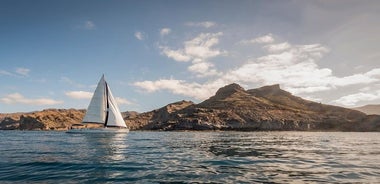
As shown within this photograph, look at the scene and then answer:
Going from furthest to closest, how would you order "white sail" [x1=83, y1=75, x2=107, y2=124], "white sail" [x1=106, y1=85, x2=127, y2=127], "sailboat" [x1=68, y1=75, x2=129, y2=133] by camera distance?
1. "white sail" [x1=106, y1=85, x2=127, y2=127]
2. "sailboat" [x1=68, y1=75, x2=129, y2=133]
3. "white sail" [x1=83, y1=75, x2=107, y2=124]

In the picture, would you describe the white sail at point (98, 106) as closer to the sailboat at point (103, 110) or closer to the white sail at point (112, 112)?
the sailboat at point (103, 110)

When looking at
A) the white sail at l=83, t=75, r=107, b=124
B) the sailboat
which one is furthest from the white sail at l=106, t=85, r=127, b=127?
the white sail at l=83, t=75, r=107, b=124

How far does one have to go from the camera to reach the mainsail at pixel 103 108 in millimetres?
101125

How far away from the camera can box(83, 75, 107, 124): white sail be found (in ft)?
331

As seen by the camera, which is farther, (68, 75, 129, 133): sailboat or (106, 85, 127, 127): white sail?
(106, 85, 127, 127): white sail

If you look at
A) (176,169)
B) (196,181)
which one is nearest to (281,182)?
(196,181)

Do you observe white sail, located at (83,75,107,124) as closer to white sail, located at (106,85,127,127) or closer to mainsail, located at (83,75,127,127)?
mainsail, located at (83,75,127,127)

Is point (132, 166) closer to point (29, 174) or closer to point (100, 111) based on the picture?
point (29, 174)

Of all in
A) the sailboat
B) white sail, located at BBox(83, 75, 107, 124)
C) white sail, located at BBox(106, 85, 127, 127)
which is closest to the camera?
white sail, located at BBox(83, 75, 107, 124)

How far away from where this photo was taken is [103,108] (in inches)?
4058

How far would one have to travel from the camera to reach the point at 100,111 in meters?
103

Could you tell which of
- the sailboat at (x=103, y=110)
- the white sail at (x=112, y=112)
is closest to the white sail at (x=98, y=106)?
the sailboat at (x=103, y=110)

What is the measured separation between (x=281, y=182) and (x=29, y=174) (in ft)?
46.3

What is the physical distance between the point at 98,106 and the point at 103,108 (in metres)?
1.95
